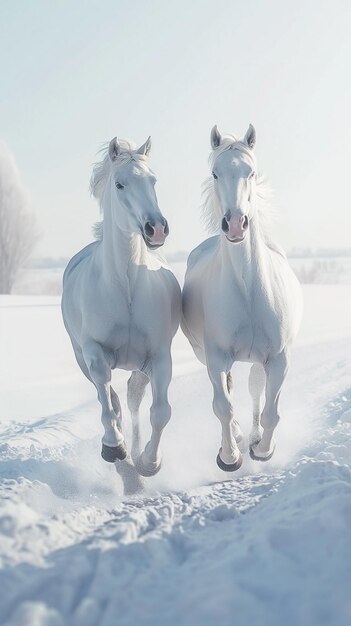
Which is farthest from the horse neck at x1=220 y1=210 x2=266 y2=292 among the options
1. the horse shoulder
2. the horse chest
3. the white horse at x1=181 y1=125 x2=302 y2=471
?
the horse shoulder

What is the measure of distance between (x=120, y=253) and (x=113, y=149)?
658mm

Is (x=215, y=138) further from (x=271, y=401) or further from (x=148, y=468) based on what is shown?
(x=148, y=468)

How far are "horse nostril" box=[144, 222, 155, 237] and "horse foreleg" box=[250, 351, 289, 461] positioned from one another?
1.23m

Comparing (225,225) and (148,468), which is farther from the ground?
(225,225)

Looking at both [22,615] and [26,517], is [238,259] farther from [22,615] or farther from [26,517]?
[22,615]

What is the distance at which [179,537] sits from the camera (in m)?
3.02

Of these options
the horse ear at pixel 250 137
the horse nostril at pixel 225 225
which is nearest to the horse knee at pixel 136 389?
the horse nostril at pixel 225 225

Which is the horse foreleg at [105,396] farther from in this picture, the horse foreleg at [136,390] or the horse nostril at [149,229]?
the horse foreleg at [136,390]

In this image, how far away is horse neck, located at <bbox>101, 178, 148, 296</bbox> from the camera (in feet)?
12.8

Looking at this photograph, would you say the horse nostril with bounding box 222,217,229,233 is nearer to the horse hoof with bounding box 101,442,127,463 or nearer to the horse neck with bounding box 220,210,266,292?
the horse neck with bounding box 220,210,266,292

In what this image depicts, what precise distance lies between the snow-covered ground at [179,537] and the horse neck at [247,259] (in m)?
1.19

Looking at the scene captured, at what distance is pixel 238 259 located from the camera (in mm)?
3830

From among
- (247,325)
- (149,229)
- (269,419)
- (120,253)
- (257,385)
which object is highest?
(149,229)

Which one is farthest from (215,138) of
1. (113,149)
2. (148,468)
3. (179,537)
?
(179,537)
